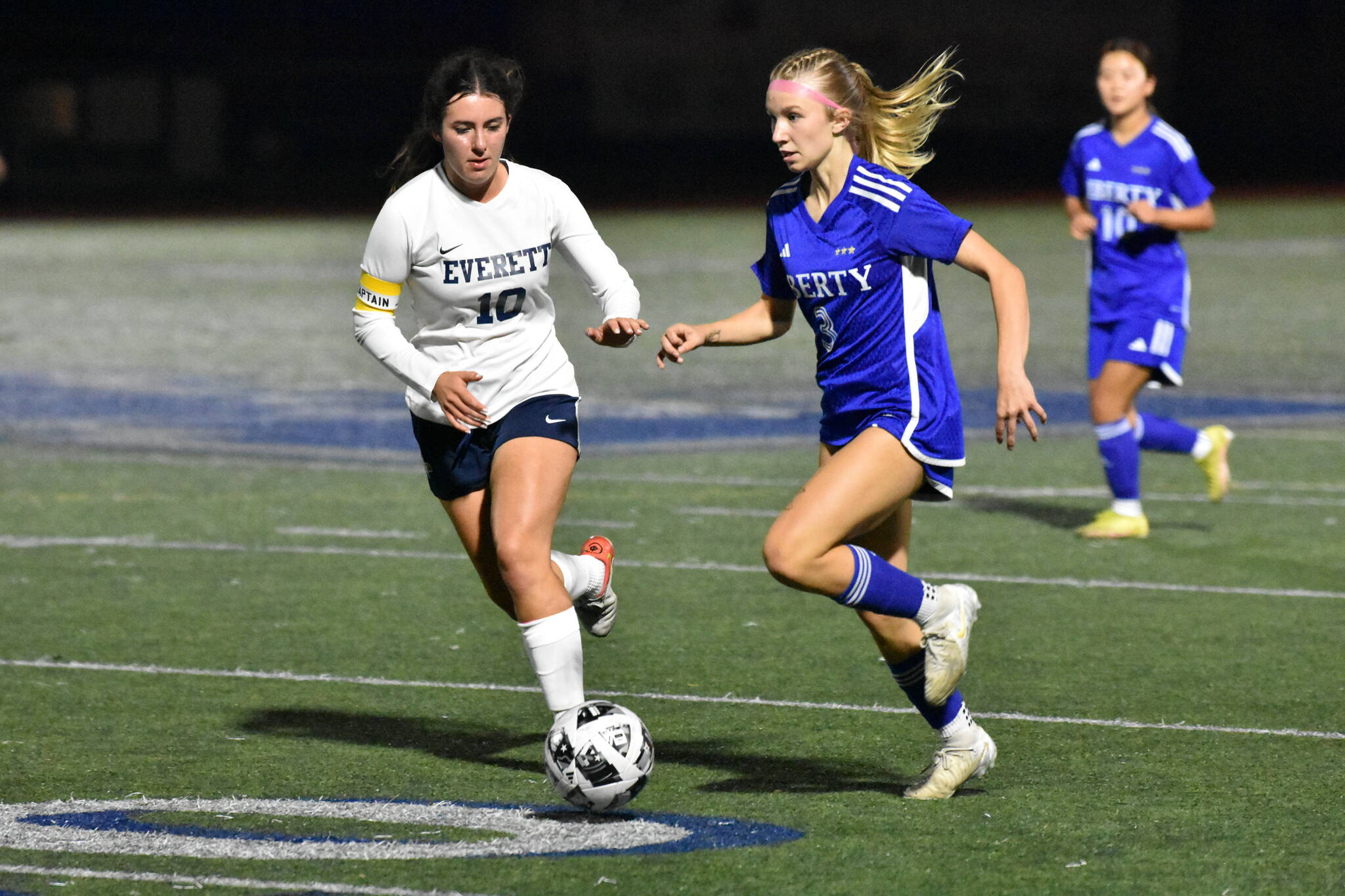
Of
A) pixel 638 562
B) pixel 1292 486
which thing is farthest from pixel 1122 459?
pixel 638 562

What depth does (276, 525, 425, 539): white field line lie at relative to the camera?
9.55m

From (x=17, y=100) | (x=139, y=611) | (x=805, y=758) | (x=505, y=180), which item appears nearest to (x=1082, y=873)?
(x=805, y=758)

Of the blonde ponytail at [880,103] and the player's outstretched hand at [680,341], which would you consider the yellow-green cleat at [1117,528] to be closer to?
the blonde ponytail at [880,103]

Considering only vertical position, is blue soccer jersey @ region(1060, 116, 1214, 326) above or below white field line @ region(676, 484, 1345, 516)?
above

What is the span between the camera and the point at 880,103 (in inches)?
210

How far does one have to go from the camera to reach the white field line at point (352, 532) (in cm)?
955

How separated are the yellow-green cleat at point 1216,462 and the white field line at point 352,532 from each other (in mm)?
3902

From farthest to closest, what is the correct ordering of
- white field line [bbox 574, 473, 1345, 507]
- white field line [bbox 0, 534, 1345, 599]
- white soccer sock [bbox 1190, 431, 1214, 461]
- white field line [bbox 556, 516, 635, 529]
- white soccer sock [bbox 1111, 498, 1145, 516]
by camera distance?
white field line [bbox 574, 473, 1345, 507]
white soccer sock [bbox 1190, 431, 1214, 461]
white field line [bbox 556, 516, 635, 529]
white soccer sock [bbox 1111, 498, 1145, 516]
white field line [bbox 0, 534, 1345, 599]

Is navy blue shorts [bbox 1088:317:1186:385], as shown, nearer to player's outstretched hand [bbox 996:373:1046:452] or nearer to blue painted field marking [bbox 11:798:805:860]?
player's outstretched hand [bbox 996:373:1046:452]

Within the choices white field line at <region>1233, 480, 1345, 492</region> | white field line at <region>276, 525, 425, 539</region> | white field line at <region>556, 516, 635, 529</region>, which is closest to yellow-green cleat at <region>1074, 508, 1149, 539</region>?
white field line at <region>1233, 480, 1345, 492</region>

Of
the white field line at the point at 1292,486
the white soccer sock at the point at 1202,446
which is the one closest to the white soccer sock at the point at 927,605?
the white soccer sock at the point at 1202,446

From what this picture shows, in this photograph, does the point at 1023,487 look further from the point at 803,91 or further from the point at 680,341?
the point at 803,91

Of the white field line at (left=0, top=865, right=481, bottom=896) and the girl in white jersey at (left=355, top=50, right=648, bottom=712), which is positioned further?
the girl in white jersey at (left=355, top=50, right=648, bottom=712)

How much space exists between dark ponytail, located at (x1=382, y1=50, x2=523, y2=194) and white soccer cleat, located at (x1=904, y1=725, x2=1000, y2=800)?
2060 mm
